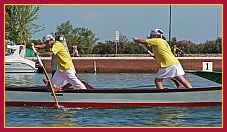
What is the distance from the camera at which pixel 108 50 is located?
5384cm

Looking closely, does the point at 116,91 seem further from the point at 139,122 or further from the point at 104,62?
the point at 104,62

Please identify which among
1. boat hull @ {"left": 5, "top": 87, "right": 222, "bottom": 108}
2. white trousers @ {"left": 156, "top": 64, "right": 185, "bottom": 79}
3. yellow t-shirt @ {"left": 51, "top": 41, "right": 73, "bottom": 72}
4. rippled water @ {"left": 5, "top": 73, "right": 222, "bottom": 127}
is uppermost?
yellow t-shirt @ {"left": 51, "top": 41, "right": 73, "bottom": 72}

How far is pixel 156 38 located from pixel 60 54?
7.11 feet

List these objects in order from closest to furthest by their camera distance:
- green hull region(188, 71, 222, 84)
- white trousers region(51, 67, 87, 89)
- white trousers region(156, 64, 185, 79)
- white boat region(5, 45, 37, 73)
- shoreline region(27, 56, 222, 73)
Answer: white trousers region(156, 64, 185, 79) → white trousers region(51, 67, 87, 89) → green hull region(188, 71, 222, 84) → white boat region(5, 45, 37, 73) → shoreline region(27, 56, 222, 73)

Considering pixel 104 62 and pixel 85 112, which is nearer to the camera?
pixel 85 112

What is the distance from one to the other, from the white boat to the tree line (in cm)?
412

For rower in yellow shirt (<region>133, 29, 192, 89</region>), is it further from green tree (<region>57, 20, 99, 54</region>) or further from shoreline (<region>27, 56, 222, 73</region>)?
green tree (<region>57, 20, 99, 54</region>)

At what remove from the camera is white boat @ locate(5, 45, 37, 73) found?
35688mm

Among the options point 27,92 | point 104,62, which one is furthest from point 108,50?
point 27,92

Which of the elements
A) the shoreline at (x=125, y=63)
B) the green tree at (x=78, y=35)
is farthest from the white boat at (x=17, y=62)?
the green tree at (x=78, y=35)

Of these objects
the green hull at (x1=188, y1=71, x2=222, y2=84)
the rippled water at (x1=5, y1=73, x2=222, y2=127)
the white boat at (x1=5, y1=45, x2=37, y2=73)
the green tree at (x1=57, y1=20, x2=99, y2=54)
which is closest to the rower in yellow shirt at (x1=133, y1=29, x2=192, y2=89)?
the rippled water at (x1=5, y1=73, x2=222, y2=127)

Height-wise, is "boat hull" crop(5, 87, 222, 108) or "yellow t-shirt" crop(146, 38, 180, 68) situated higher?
"yellow t-shirt" crop(146, 38, 180, 68)

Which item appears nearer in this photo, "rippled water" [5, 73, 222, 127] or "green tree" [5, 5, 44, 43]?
"rippled water" [5, 73, 222, 127]

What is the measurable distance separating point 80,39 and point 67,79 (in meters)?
47.0
